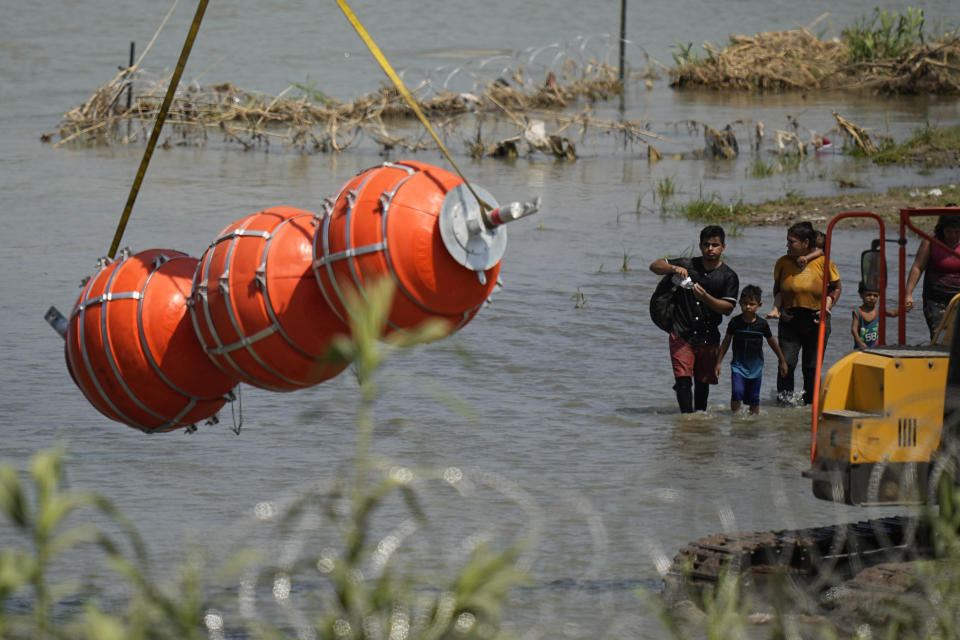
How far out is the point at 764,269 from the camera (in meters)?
15.9

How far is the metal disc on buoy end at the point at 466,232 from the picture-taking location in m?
5.76

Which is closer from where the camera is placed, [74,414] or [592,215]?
[74,414]

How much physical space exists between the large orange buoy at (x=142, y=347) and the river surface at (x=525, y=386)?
2.07ft

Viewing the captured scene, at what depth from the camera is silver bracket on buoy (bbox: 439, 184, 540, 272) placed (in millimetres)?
5758

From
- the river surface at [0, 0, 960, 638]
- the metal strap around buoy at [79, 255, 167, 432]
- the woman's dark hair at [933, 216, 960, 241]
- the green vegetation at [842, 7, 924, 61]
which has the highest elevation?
the green vegetation at [842, 7, 924, 61]

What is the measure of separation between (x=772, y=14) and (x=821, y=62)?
21.9 meters

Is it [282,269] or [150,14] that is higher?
[150,14]

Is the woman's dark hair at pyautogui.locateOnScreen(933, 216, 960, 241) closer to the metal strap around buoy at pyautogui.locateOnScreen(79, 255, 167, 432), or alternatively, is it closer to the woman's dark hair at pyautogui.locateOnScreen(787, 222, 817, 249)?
the woman's dark hair at pyautogui.locateOnScreen(787, 222, 817, 249)

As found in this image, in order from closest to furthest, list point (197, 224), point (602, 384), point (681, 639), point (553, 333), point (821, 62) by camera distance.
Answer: point (681, 639) < point (602, 384) < point (553, 333) < point (197, 224) < point (821, 62)

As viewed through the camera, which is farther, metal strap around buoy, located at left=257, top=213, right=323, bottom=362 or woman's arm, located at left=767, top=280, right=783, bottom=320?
woman's arm, located at left=767, top=280, right=783, bottom=320

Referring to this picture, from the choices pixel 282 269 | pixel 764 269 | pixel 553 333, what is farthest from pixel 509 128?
pixel 282 269

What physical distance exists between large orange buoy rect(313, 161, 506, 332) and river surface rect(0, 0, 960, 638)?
556 mm

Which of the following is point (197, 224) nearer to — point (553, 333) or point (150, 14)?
point (553, 333)

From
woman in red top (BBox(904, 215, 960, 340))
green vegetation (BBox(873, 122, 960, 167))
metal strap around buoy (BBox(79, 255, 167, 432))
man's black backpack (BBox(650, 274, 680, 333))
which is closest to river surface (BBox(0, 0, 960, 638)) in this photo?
green vegetation (BBox(873, 122, 960, 167))
